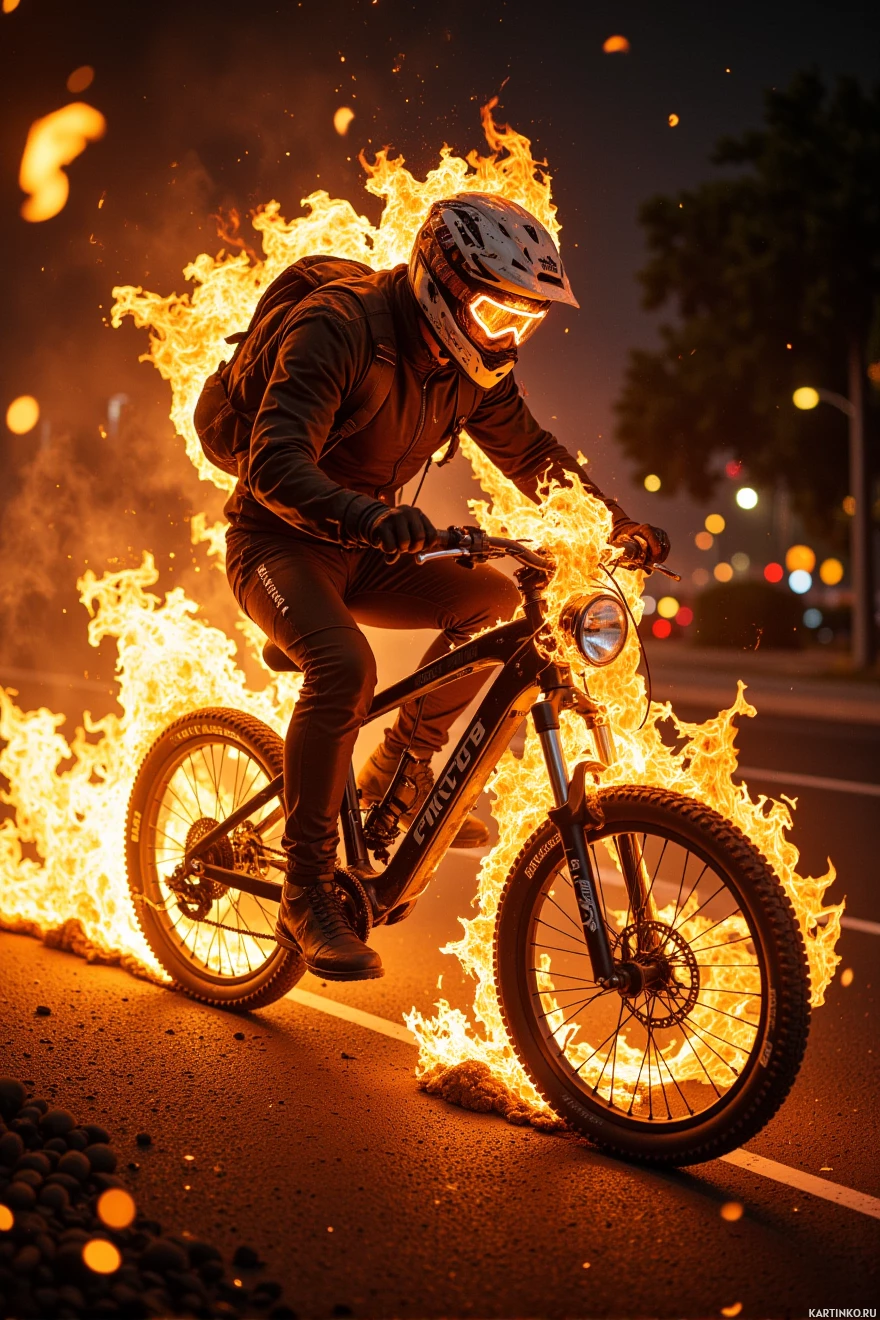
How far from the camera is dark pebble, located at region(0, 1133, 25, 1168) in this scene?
143 inches

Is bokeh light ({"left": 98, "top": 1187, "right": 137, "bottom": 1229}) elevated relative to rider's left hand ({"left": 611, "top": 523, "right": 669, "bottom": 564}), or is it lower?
lower

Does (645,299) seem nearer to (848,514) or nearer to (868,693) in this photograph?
(848,514)

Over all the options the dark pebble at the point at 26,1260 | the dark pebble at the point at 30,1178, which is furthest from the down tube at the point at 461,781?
the dark pebble at the point at 26,1260

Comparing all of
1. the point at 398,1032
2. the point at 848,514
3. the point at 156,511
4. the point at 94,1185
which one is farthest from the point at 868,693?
the point at 94,1185

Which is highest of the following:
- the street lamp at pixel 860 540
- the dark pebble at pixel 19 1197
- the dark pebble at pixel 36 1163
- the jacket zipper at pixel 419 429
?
the street lamp at pixel 860 540

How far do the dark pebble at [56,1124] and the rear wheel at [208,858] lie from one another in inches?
50.1

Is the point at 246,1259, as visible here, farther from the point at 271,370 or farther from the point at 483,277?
the point at 483,277

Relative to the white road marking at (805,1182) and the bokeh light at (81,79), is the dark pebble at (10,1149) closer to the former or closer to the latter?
the white road marking at (805,1182)

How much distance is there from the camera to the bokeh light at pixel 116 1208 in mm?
3352

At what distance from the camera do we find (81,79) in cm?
792

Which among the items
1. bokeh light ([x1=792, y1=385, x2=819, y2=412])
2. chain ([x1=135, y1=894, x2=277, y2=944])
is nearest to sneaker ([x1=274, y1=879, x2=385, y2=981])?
chain ([x1=135, y1=894, x2=277, y2=944])

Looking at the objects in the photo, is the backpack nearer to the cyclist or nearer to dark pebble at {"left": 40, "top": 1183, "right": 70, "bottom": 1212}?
the cyclist

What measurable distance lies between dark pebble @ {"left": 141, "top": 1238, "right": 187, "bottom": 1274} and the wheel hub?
4.68ft

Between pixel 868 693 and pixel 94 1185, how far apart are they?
18970 mm
